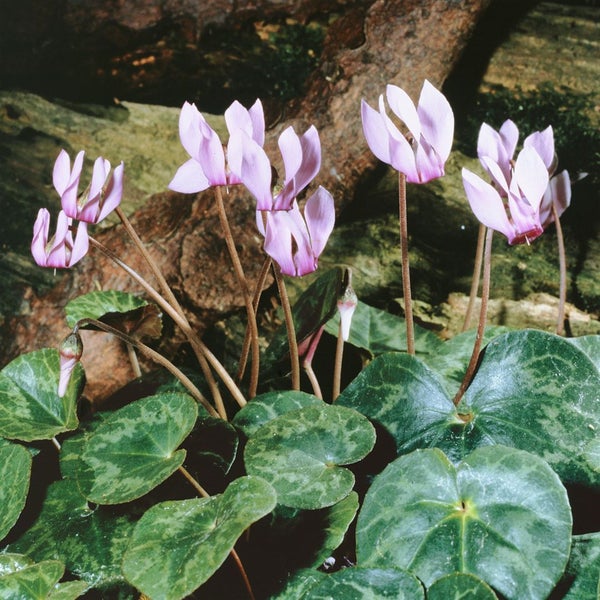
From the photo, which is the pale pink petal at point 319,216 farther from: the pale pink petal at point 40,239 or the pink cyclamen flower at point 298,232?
the pale pink petal at point 40,239

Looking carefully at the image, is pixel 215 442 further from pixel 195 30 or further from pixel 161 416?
pixel 195 30

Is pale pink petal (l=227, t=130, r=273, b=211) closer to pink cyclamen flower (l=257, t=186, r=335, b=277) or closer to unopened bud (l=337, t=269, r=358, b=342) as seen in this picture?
pink cyclamen flower (l=257, t=186, r=335, b=277)

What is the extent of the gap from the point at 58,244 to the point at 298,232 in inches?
16.9

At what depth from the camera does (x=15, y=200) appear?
210cm

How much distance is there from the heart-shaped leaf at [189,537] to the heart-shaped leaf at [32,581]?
0.55 feet

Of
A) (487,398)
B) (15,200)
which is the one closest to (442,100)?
(487,398)

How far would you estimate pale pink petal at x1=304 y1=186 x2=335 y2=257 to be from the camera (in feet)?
3.15

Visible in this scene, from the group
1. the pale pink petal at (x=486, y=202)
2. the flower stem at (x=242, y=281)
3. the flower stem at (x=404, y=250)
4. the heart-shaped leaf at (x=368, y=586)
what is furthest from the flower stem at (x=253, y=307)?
the heart-shaped leaf at (x=368, y=586)

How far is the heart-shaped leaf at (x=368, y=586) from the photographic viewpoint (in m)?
0.81

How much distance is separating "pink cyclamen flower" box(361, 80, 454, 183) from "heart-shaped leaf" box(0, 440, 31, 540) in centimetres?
83

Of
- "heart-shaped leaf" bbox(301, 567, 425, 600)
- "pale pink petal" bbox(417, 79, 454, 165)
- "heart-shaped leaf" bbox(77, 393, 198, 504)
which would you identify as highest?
"pale pink petal" bbox(417, 79, 454, 165)

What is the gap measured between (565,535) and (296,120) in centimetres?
137

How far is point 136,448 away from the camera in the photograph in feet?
3.52

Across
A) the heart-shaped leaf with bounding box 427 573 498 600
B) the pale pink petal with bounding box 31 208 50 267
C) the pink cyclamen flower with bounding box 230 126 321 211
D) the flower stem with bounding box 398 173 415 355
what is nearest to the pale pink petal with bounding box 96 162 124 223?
the pale pink petal with bounding box 31 208 50 267
